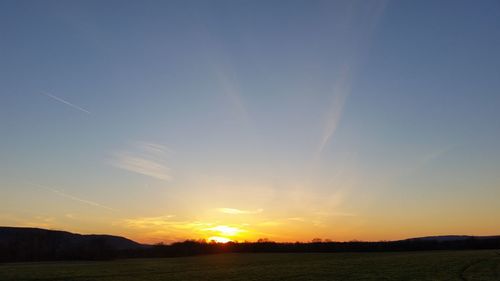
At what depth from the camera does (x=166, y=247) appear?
186250 millimetres

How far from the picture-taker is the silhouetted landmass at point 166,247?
517 ft

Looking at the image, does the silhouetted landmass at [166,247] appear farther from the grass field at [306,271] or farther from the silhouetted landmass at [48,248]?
the grass field at [306,271]

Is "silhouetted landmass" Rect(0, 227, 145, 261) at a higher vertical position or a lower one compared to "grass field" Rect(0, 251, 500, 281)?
higher

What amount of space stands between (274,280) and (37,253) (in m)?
136

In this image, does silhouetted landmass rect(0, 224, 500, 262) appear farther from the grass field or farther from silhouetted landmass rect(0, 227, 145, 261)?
the grass field

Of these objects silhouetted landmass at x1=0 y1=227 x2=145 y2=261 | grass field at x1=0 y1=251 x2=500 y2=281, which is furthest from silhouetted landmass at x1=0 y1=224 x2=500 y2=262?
grass field at x1=0 y1=251 x2=500 y2=281

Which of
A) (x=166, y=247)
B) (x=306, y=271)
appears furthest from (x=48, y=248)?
(x=306, y=271)

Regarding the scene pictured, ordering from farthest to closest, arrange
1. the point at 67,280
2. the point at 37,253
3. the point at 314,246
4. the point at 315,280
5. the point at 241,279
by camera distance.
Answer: the point at 314,246 → the point at 37,253 → the point at 67,280 → the point at 241,279 → the point at 315,280

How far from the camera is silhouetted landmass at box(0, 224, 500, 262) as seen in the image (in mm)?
157500

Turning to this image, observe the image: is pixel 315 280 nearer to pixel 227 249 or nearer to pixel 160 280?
pixel 160 280

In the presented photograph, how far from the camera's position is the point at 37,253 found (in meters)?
163

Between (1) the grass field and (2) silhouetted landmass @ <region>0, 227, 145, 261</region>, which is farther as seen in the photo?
(2) silhouetted landmass @ <region>0, 227, 145, 261</region>

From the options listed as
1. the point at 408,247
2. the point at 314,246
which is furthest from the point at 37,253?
the point at 408,247

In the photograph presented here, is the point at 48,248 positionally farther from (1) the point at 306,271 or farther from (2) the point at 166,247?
(1) the point at 306,271
